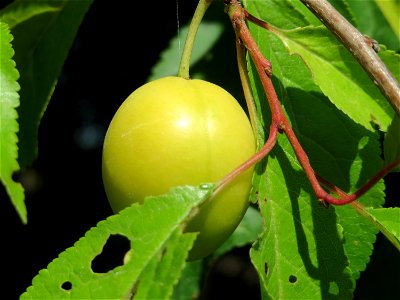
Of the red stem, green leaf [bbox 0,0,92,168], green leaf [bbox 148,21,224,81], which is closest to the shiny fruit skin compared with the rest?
the red stem

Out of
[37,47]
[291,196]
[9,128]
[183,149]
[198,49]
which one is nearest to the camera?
[9,128]

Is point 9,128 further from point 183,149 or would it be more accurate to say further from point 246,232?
point 246,232

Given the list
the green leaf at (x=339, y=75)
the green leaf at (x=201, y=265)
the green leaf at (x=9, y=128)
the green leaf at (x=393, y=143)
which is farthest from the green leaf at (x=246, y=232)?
the green leaf at (x=9, y=128)

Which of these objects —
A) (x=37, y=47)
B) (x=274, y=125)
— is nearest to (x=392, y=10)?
(x=274, y=125)

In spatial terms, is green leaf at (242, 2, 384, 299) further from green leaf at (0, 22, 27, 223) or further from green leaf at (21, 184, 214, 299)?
green leaf at (0, 22, 27, 223)

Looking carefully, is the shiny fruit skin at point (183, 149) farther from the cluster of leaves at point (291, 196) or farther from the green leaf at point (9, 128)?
the green leaf at point (9, 128)

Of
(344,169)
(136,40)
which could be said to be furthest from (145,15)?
(344,169)
